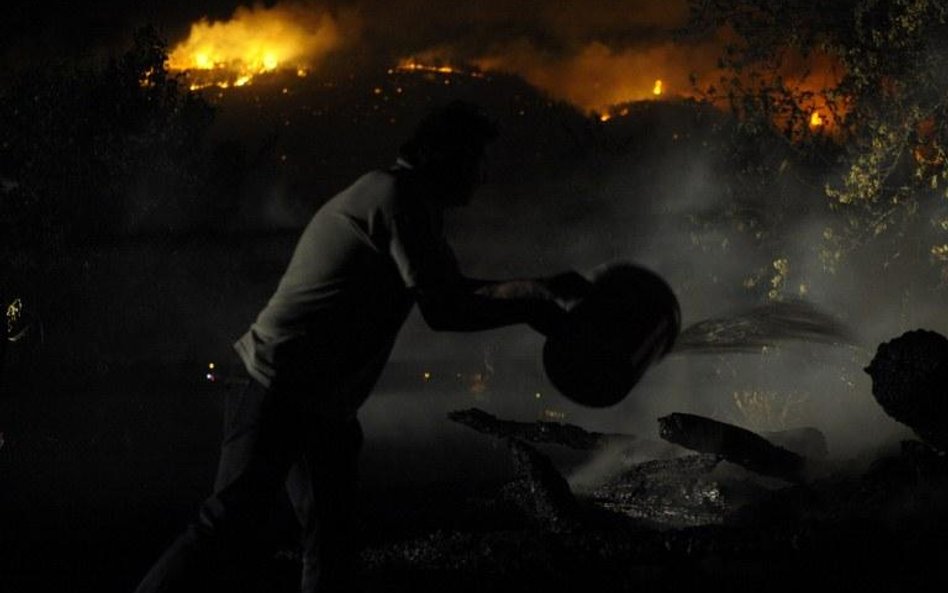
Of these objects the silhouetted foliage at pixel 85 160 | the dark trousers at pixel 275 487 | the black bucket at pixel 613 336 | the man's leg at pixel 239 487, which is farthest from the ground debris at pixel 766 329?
the silhouetted foliage at pixel 85 160

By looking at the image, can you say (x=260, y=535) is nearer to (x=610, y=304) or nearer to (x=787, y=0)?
(x=610, y=304)

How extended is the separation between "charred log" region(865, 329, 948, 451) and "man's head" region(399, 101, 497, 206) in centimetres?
369

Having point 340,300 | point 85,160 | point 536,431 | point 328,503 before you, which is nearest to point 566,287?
point 340,300

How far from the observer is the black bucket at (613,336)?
3676mm

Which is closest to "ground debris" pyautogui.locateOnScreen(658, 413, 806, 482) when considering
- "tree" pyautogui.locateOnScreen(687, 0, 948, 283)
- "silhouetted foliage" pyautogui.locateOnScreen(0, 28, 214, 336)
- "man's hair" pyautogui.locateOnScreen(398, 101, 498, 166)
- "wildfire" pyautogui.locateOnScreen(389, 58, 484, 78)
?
"man's hair" pyautogui.locateOnScreen(398, 101, 498, 166)

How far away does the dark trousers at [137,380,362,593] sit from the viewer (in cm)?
347

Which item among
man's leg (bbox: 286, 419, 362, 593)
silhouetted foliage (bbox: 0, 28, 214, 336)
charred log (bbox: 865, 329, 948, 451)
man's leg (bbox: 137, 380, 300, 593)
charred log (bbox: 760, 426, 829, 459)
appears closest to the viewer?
man's leg (bbox: 137, 380, 300, 593)

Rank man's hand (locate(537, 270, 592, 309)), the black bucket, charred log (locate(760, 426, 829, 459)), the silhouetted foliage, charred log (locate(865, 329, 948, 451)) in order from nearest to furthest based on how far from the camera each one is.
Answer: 1. man's hand (locate(537, 270, 592, 309))
2. the black bucket
3. charred log (locate(865, 329, 948, 451))
4. charred log (locate(760, 426, 829, 459))
5. the silhouetted foliage

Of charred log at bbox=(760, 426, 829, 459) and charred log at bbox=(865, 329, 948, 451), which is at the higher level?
charred log at bbox=(865, 329, 948, 451)

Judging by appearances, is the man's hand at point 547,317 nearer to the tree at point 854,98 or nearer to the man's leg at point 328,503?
the man's leg at point 328,503

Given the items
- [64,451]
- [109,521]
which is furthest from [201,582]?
[64,451]

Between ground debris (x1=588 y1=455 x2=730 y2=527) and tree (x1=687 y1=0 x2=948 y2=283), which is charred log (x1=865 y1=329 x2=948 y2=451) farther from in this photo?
tree (x1=687 y1=0 x2=948 y2=283)

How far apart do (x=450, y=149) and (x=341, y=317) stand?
76cm

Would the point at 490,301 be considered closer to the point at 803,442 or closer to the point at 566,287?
the point at 566,287
